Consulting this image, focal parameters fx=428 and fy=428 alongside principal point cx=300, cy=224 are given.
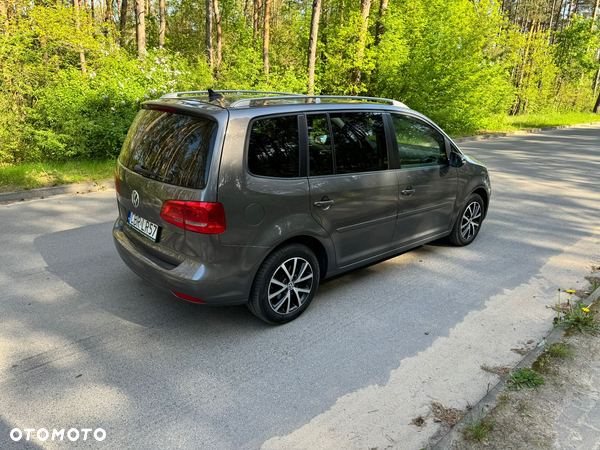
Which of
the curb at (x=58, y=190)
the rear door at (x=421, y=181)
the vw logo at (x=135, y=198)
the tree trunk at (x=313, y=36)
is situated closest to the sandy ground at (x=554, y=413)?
the rear door at (x=421, y=181)

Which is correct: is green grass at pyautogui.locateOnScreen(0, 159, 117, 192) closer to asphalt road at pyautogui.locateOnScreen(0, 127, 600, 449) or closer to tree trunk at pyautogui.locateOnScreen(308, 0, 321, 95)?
asphalt road at pyautogui.locateOnScreen(0, 127, 600, 449)

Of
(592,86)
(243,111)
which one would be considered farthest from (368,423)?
(592,86)

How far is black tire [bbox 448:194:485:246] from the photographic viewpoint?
5.54m

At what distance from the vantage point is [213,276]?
3199 millimetres

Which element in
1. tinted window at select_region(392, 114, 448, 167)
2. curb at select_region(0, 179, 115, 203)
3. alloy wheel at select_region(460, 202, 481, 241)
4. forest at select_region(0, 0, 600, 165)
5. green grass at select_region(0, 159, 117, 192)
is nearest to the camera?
tinted window at select_region(392, 114, 448, 167)

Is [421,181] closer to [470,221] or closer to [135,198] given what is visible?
[470,221]

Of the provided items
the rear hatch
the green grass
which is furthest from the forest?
the rear hatch

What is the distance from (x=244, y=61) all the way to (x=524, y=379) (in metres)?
13.2

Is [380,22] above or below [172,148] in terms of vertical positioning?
above

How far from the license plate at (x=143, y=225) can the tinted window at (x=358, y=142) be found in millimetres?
1662

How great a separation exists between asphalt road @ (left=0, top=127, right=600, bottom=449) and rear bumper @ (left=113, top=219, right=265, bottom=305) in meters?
0.45

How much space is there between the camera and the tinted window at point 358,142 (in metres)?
3.88

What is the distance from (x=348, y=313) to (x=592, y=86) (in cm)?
6221

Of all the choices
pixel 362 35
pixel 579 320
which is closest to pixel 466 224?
pixel 579 320
